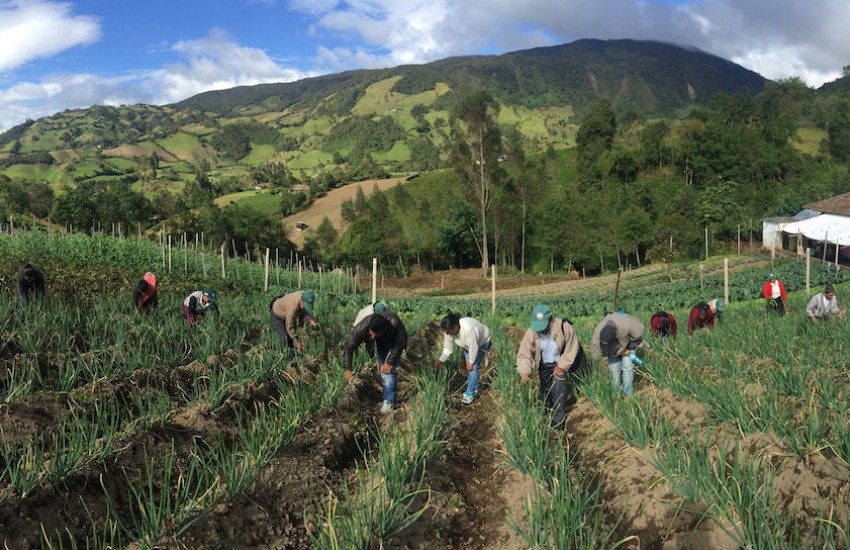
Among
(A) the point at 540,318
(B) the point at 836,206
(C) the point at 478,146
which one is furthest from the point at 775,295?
(C) the point at 478,146

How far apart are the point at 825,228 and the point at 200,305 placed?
36551 millimetres

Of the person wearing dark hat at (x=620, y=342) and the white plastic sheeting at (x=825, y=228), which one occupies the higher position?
the white plastic sheeting at (x=825, y=228)

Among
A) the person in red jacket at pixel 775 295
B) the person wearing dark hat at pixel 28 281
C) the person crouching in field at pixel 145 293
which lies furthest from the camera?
the person in red jacket at pixel 775 295

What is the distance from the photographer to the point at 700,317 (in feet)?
29.4

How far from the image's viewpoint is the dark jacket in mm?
5891

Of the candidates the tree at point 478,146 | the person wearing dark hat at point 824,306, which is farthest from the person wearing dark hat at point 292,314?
the tree at point 478,146

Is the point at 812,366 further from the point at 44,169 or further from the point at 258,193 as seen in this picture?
the point at 44,169

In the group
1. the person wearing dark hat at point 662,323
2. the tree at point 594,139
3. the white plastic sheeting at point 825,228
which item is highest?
the tree at point 594,139

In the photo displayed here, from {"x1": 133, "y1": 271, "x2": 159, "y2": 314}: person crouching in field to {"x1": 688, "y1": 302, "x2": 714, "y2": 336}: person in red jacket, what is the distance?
8.79m

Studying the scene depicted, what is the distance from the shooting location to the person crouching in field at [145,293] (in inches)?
308

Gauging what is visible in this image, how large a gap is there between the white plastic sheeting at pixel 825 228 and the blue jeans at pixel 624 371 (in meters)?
28.4

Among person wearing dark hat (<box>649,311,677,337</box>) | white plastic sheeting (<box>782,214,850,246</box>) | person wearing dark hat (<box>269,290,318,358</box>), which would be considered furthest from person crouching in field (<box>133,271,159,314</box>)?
white plastic sheeting (<box>782,214,850,246</box>)

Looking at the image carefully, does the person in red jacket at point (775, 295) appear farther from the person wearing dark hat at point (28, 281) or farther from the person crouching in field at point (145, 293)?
the person wearing dark hat at point (28, 281)

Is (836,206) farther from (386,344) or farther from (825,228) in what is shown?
(386,344)
